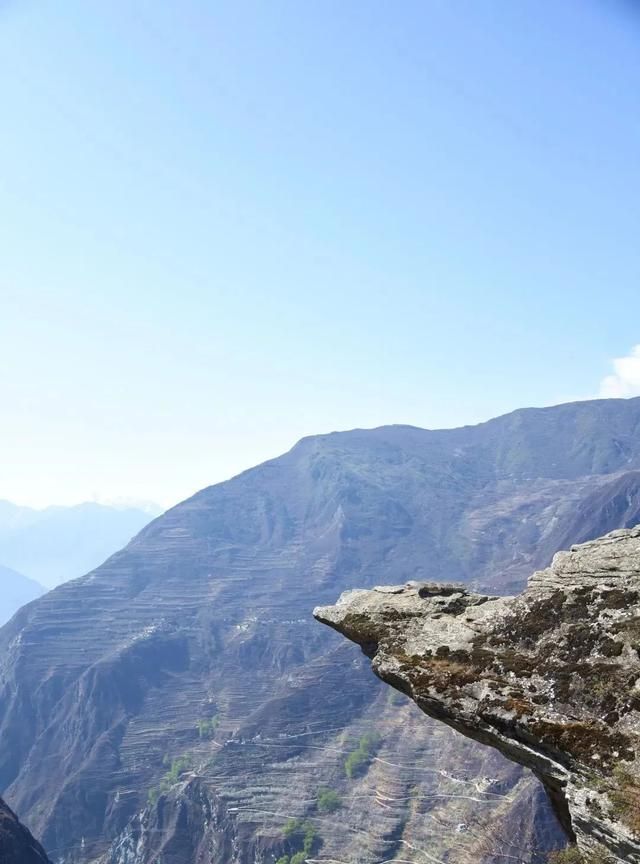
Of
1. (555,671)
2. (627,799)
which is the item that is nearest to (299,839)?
(555,671)

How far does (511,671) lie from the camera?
18.6 m

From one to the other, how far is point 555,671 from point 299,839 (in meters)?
120

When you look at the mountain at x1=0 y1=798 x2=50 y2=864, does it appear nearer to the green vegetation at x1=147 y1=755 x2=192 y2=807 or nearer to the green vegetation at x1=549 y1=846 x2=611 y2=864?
the green vegetation at x1=147 y1=755 x2=192 y2=807

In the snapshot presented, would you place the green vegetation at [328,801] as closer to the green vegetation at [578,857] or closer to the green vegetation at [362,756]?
the green vegetation at [362,756]

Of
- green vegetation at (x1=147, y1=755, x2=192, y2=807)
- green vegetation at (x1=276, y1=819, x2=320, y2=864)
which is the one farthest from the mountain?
green vegetation at (x1=147, y1=755, x2=192, y2=807)

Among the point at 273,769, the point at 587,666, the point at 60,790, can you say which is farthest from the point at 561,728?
the point at 60,790

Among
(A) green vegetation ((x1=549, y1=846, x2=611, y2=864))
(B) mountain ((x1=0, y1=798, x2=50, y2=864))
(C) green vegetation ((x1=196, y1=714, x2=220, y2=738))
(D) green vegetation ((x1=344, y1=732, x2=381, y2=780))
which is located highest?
(A) green vegetation ((x1=549, y1=846, x2=611, y2=864))

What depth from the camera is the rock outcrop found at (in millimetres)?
14836

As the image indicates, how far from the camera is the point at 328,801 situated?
122 m

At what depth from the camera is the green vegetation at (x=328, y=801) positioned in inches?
4749

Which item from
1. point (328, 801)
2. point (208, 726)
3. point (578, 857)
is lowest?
point (208, 726)

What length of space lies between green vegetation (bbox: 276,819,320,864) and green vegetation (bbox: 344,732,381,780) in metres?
19.6

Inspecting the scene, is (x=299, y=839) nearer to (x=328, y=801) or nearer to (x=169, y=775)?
(x=328, y=801)

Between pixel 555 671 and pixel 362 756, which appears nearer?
pixel 555 671
